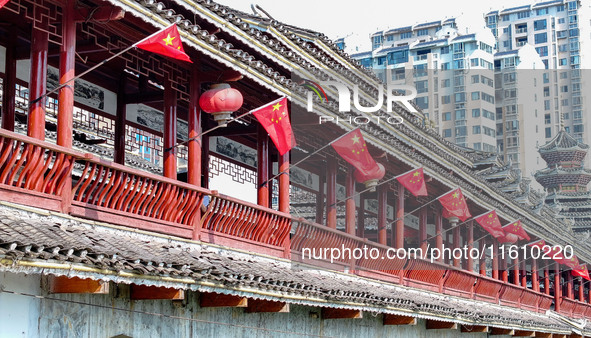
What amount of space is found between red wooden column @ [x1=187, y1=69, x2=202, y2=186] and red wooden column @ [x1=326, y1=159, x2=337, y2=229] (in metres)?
4.70

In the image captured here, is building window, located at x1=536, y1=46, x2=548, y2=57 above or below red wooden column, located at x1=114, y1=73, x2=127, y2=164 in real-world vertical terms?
above

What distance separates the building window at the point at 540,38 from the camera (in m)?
98.4

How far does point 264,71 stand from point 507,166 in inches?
1188

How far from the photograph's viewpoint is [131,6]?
9.84 metres

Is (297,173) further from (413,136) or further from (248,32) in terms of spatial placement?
(248,32)

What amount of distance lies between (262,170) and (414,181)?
5.10 metres

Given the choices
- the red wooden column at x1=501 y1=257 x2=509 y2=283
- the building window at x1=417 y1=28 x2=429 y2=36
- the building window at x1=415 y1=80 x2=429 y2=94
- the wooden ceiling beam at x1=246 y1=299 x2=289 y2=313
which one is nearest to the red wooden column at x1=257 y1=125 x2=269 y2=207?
the wooden ceiling beam at x1=246 y1=299 x2=289 y2=313

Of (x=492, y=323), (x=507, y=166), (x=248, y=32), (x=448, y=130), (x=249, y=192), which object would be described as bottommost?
(x=492, y=323)

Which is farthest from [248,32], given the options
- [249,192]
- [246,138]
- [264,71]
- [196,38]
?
[249,192]

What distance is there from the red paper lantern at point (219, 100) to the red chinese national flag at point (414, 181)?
21.6 feet

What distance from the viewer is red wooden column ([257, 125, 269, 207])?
13914mm

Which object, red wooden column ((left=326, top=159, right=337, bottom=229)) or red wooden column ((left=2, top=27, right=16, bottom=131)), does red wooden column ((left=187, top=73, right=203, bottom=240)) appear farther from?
red wooden column ((left=326, top=159, right=337, bottom=229))

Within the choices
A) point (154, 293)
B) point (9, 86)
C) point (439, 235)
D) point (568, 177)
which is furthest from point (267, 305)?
point (568, 177)

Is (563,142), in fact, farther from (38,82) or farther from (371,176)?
(38,82)
